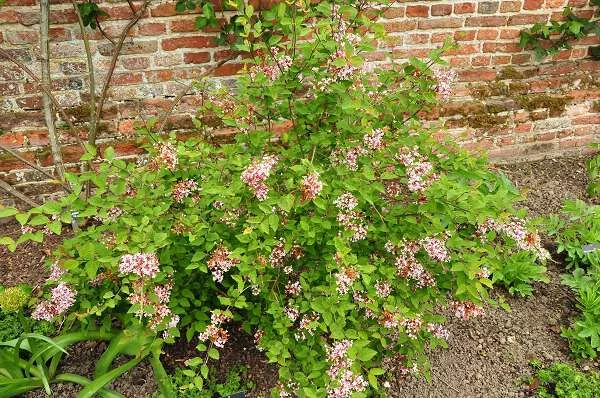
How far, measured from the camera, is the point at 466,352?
2.54m

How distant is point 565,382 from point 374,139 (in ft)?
4.84

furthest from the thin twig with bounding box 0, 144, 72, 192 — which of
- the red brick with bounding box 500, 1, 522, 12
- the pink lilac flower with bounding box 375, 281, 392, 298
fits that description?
the red brick with bounding box 500, 1, 522, 12

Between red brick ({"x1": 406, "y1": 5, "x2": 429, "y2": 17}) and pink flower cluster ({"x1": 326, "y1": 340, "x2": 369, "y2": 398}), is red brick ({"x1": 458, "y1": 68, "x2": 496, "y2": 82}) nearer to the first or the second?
red brick ({"x1": 406, "y1": 5, "x2": 429, "y2": 17})

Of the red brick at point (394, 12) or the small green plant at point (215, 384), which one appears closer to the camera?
the small green plant at point (215, 384)

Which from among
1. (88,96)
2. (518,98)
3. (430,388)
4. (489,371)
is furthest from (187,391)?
(518,98)

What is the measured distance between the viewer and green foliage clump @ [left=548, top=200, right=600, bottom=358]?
98.9 inches

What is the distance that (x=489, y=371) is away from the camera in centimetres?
246

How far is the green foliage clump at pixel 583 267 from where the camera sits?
98.9 inches

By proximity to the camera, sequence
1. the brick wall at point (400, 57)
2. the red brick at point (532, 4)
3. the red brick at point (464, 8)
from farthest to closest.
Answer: the red brick at point (532, 4)
the red brick at point (464, 8)
the brick wall at point (400, 57)

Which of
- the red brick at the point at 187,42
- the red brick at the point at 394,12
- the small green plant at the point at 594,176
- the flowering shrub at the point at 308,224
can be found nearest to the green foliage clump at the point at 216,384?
the flowering shrub at the point at 308,224

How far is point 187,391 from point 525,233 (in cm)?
150

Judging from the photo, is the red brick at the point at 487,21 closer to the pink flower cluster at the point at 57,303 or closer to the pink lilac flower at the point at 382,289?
the pink lilac flower at the point at 382,289

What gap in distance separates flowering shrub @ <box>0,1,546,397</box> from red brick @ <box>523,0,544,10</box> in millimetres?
1731

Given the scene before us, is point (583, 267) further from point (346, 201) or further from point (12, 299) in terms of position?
point (12, 299)
